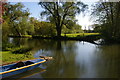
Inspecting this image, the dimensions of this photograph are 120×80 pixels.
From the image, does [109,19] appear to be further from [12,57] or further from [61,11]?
[12,57]

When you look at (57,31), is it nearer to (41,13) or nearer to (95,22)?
(41,13)

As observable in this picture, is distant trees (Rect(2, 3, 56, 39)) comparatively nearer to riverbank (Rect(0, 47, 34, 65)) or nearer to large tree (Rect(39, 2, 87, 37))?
large tree (Rect(39, 2, 87, 37))

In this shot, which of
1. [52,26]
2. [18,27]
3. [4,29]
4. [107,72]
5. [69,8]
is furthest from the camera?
[18,27]

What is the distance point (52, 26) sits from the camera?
104ft

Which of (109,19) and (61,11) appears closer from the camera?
(109,19)

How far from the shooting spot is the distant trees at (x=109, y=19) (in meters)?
20.4

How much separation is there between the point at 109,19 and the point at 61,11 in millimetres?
11546

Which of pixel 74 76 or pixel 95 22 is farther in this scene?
pixel 95 22

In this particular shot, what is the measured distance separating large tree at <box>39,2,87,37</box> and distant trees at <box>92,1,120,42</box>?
5.08m

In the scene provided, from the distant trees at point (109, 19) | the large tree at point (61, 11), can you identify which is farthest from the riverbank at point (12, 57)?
the large tree at point (61, 11)

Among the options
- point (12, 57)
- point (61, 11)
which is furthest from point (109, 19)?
point (12, 57)

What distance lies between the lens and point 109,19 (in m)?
21.4

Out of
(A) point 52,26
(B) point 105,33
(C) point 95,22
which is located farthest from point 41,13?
(B) point 105,33

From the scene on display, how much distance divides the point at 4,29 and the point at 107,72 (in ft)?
40.0
